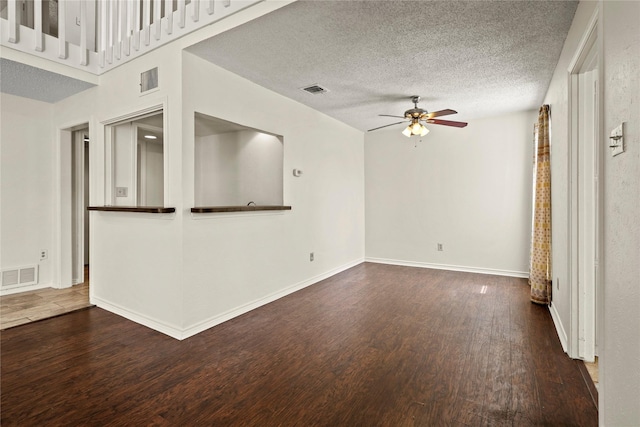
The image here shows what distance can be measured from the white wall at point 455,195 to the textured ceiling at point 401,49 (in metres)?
0.98

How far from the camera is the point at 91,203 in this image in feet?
11.8

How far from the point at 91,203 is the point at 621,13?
14.5 feet

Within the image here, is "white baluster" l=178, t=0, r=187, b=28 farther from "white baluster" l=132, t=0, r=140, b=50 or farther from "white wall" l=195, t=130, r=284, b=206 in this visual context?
"white wall" l=195, t=130, r=284, b=206

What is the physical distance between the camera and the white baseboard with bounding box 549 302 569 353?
2.55 m

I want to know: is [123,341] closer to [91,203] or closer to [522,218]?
[91,203]

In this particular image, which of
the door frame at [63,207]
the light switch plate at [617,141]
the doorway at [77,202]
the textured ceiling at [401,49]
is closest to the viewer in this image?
the light switch plate at [617,141]

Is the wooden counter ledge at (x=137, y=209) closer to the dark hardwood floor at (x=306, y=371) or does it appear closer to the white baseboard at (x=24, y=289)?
the dark hardwood floor at (x=306, y=371)

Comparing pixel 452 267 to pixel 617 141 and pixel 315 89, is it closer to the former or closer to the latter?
pixel 315 89

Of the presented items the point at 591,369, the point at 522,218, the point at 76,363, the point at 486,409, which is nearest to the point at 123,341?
the point at 76,363

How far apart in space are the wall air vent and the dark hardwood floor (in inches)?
52.2

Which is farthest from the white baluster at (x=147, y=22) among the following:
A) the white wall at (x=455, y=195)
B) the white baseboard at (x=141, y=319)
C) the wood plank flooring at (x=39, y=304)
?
the white wall at (x=455, y=195)

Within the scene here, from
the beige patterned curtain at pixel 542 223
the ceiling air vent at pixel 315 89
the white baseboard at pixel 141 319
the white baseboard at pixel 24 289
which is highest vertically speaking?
the ceiling air vent at pixel 315 89

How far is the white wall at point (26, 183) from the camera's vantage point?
3854mm

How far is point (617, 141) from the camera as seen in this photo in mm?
1266
